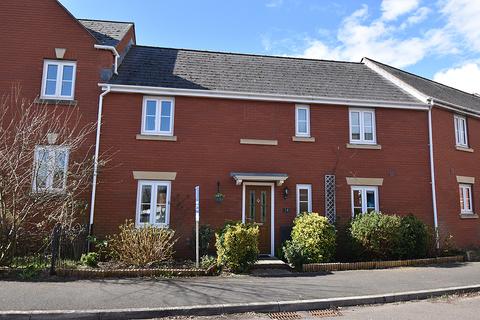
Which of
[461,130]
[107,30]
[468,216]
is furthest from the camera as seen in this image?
[461,130]

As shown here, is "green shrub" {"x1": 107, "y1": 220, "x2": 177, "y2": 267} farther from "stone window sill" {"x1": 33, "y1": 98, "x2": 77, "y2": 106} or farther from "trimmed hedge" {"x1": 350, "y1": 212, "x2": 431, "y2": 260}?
"trimmed hedge" {"x1": 350, "y1": 212, "x2": 431, "y2": 260}

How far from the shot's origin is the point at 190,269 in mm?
9750

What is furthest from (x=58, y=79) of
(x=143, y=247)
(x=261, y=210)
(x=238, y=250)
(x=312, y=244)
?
(x=312, y=244)

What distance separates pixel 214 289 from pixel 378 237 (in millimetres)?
5905

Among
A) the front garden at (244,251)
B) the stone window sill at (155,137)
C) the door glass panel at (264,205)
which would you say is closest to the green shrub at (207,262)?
the front garden at (244,251)

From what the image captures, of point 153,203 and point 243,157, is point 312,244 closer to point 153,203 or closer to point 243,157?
point 243,157

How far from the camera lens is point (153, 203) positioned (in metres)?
12.4

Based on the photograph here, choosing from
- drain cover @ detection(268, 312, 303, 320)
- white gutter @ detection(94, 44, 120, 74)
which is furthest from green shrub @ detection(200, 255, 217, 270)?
white gutter @ detection(94, 44, 120, 74)

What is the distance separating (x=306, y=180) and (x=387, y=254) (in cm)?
355

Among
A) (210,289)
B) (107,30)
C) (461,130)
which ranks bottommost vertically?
(210,289)

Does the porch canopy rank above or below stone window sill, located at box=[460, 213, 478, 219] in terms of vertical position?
above

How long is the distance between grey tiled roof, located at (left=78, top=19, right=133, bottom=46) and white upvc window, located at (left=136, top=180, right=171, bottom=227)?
534cm

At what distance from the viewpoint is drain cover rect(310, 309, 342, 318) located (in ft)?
22.1

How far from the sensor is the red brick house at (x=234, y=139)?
1248cm
